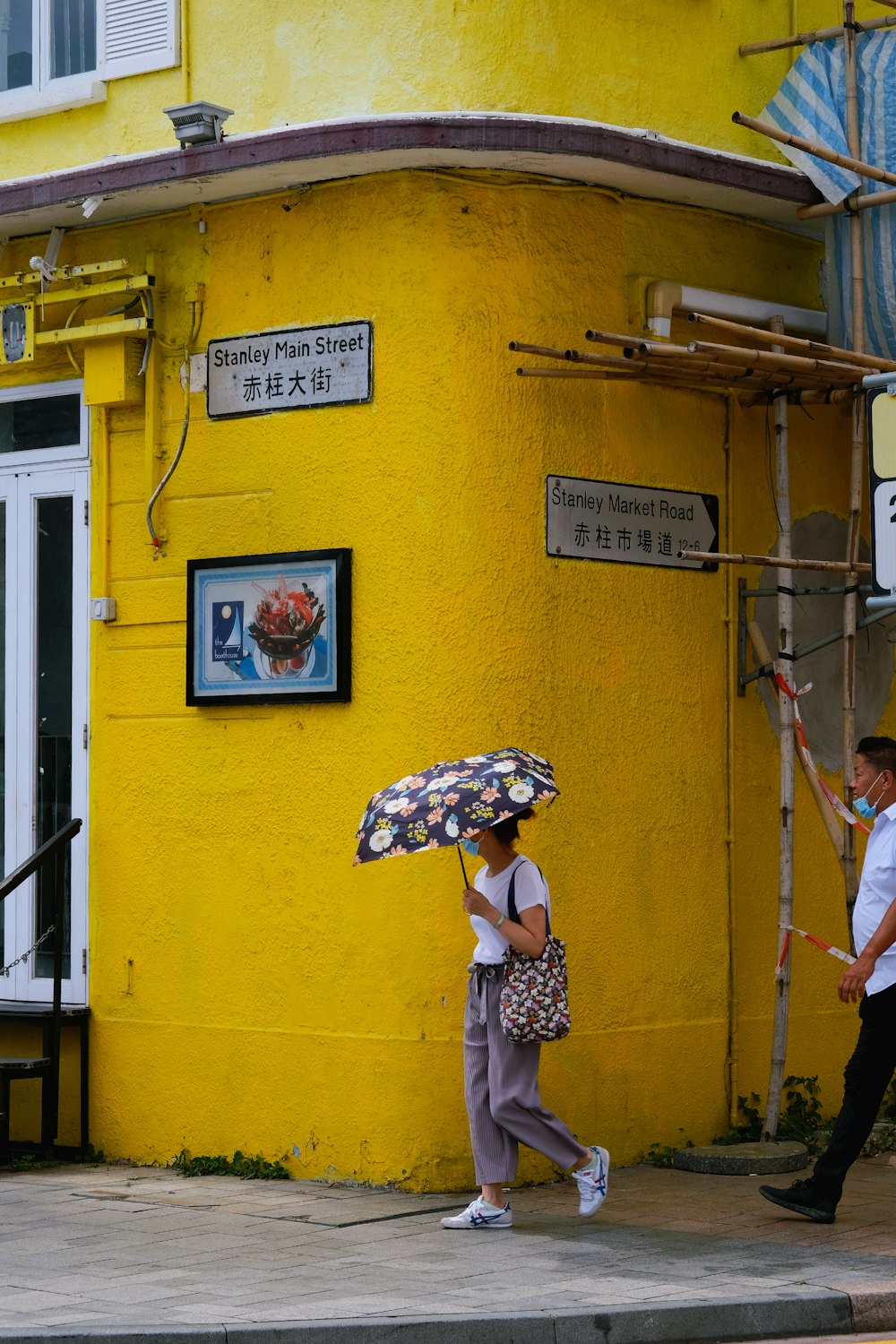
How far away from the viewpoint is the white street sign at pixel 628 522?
932 centimetres

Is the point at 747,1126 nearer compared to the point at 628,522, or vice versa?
the point at 628,522

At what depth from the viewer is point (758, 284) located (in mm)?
10352

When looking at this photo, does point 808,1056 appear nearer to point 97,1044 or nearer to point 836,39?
point 97,1044

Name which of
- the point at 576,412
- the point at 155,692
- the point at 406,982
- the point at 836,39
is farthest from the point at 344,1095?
the point at 836,39

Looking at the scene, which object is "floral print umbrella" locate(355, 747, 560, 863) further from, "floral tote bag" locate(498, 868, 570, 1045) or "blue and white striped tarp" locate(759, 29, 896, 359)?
"blue and white striped tarp" locate(759, 29, 896, 359)

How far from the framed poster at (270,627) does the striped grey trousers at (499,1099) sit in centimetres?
171

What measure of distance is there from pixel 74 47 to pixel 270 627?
130 inches

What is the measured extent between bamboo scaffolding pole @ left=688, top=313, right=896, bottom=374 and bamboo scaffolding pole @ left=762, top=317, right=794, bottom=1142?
0.48 metres

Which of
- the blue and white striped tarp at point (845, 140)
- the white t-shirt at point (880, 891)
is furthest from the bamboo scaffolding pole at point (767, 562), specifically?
the white t-shirt at point (880, 891)

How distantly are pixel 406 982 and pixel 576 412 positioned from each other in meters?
2.72

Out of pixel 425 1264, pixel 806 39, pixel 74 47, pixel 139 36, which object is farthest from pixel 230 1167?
pixel 806 39

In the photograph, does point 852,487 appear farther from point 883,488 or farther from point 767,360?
point 883,488

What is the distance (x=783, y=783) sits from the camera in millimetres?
9633

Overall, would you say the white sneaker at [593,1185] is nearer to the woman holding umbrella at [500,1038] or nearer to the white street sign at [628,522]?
the woman holding umbrella at [500,1038]
